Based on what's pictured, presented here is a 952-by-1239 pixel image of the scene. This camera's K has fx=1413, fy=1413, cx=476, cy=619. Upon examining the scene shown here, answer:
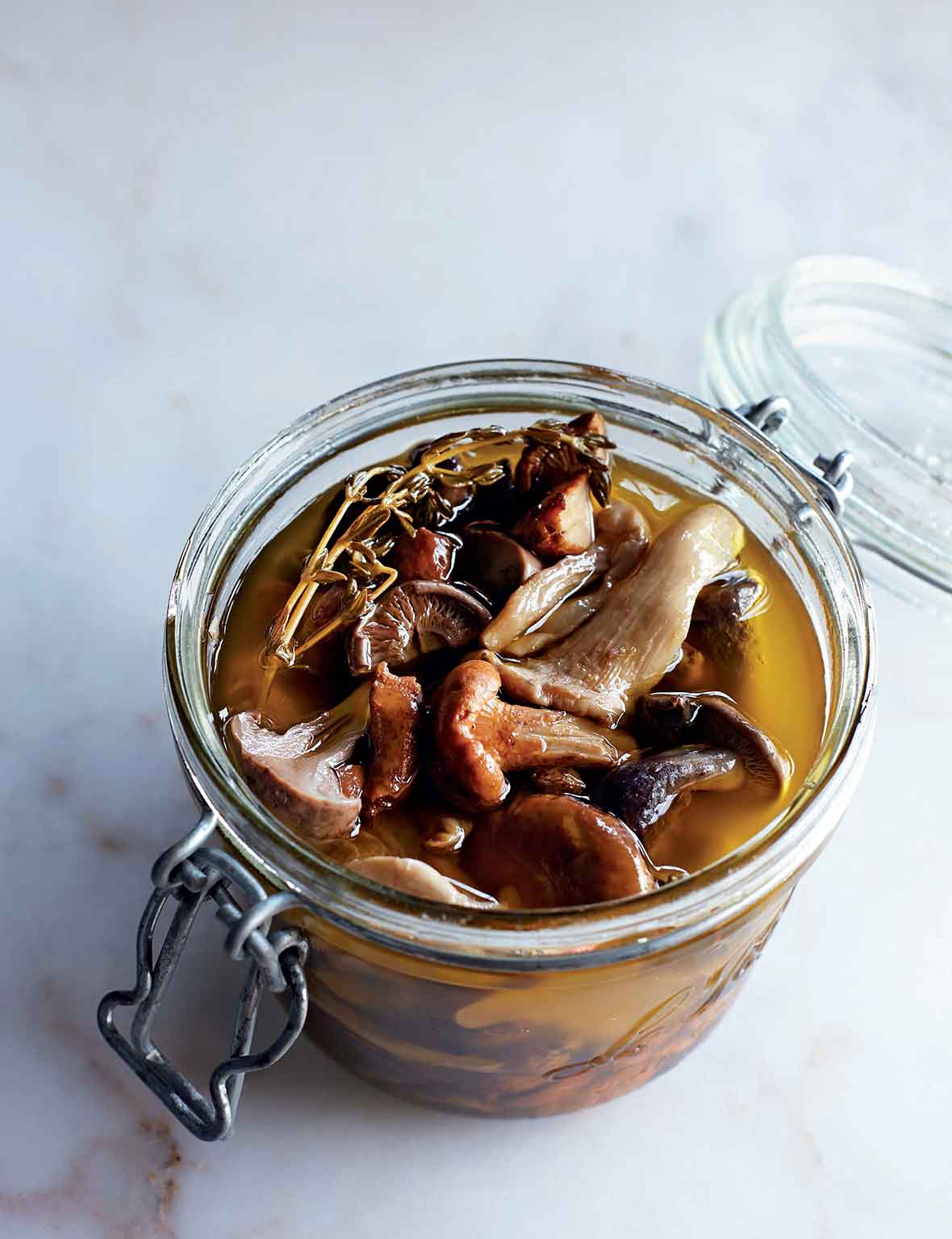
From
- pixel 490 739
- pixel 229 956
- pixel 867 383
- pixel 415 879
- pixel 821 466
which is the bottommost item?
pixel 229 956

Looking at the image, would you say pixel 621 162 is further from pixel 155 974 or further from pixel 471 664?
pixel 155 974

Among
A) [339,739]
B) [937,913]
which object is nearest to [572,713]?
[339,739]

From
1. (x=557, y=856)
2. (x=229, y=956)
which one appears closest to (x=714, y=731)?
(x=557, y=856)

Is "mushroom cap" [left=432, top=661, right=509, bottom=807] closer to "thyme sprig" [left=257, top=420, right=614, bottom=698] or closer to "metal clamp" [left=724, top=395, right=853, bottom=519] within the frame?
"thyme sprig" [left=257, top=420, right=614, bottom=698]

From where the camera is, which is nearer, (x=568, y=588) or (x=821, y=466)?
(x=568, y=588)

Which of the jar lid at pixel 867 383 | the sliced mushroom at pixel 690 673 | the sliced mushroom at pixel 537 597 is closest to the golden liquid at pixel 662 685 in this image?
the sliced mushroom at pixel 690 673

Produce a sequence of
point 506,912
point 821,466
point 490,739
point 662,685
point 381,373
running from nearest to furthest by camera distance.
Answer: point 506,912 → point 490,739 → point 662,685 → point 821,466 → point 381,373

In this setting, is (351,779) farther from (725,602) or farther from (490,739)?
(725,602)
